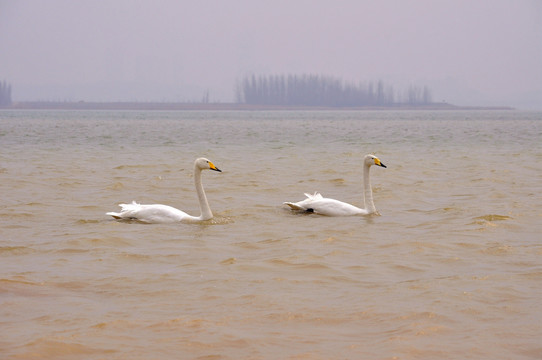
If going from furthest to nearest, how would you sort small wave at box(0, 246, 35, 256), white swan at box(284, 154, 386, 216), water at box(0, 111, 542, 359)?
white swan at box(284, 154, 386, 216) → small wave at box(0, 246, 35, 256) → water at box(0, 111, 542, 359)

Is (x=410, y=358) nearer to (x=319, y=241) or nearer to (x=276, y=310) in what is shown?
(x=276, y=310)


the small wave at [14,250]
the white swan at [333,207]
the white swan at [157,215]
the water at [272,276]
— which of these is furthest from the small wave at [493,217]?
the small wave at [14,250]

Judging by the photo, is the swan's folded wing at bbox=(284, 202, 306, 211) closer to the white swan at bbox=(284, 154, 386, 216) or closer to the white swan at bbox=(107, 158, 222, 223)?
the white swan at bbox=(284, 154, 386, 216)

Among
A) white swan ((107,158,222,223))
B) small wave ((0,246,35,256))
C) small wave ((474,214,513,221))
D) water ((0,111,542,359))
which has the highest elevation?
white swan ((107,158,222,223))

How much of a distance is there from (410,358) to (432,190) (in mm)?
9491

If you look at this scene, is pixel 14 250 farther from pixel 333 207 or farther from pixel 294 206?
pixel 333 207

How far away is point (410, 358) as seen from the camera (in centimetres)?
481

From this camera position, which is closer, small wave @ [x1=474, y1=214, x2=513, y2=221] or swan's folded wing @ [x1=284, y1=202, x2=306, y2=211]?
small wave @ [x1=474, y1=214, x2=513, y2=221]

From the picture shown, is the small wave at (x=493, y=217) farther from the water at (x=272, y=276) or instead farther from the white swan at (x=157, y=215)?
the white swan at (x=157, y=215)

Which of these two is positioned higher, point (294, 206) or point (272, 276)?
point (294, 206)

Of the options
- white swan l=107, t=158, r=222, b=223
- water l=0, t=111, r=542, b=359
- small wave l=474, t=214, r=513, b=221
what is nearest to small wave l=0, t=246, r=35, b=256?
water l=0, t=111, r=542, b=359

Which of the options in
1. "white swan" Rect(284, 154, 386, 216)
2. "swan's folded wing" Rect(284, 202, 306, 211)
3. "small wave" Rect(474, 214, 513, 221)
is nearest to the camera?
"small wave" Rect(474, 214, 513, 221)

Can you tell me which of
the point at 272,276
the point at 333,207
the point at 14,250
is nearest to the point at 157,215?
the point at 14,250

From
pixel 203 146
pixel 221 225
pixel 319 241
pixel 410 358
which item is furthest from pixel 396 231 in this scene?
pixel 203 146
